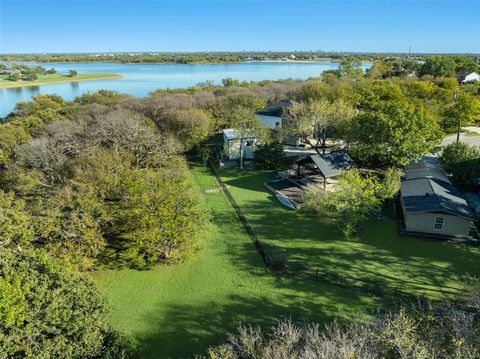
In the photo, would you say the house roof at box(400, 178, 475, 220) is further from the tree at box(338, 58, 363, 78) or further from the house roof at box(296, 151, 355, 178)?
the tree at box(338, 58, 363, 78)

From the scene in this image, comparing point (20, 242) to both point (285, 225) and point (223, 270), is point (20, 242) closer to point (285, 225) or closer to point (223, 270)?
point (223, 270)

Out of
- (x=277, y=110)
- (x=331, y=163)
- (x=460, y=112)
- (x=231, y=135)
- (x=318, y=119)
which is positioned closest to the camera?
(x=331, y=163)

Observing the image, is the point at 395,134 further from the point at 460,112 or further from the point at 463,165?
the point at 460,112

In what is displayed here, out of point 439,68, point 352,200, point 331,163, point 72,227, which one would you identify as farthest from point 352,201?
point 439,68

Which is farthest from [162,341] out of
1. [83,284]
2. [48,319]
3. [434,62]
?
[434,62]

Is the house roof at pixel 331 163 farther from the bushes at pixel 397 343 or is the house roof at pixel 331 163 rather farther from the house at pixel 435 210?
the bushes at pixel 397 343

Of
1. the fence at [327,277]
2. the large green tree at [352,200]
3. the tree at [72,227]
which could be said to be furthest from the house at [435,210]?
the tree at [72,227]
